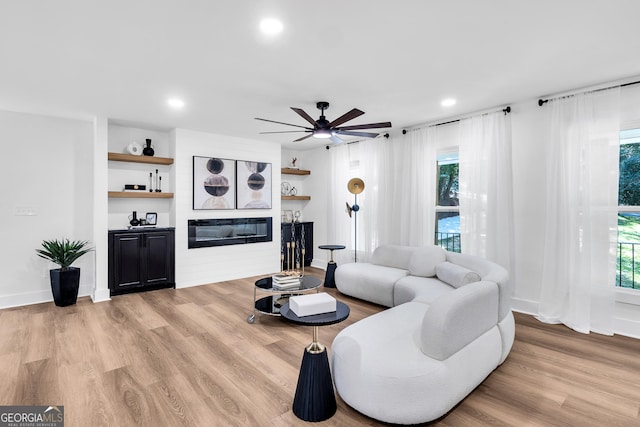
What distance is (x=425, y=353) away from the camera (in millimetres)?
1998

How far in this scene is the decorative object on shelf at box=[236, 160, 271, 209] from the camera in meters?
5.81

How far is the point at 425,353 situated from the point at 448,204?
10.9 feet

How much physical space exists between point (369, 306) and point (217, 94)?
3.27 m

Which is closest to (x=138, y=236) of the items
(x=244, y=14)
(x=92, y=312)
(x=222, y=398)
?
(x=92, y=312)

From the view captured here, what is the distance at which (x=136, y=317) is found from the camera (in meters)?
3.82

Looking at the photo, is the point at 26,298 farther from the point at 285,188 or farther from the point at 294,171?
the point at 294,171

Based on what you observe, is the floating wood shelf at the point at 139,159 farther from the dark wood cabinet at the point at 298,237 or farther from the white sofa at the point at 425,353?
the white sofa at the point at 425,353

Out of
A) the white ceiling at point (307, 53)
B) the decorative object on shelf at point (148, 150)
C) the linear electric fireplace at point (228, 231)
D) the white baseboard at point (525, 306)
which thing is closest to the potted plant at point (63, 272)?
the linear electric fireplace at point (228, 231)

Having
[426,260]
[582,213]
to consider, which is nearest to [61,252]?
[426,260]

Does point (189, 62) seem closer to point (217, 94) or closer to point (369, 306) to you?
point (217, 94)

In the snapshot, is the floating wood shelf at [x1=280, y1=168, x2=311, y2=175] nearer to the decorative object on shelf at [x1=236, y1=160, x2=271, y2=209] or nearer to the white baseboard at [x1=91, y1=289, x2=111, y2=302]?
the decorative object on shelf at [x1=236, y1=160, x2=271, y2=209]

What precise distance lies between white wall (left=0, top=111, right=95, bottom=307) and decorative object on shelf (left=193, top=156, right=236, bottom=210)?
1.52 m

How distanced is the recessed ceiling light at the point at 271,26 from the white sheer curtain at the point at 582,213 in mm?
3307

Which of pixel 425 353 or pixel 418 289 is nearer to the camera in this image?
pixel 425 353
